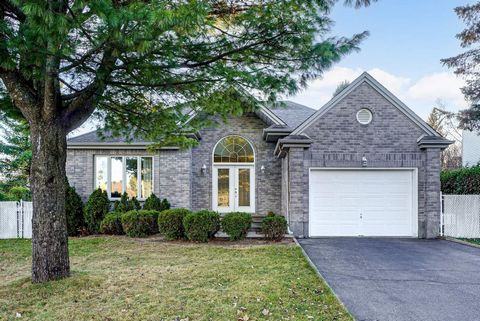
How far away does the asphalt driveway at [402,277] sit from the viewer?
508cm

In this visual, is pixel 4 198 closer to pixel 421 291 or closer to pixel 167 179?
pixel 167 179

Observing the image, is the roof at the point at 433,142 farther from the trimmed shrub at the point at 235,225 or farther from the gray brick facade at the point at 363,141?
the trimmed shrub at the point at 235,225

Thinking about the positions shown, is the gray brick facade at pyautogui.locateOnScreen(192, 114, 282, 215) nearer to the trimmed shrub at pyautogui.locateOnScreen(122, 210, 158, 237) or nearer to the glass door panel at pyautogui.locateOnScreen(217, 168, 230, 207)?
the glass door panel at pyautogui.locateOnScreen(217, 168, 230, 207)

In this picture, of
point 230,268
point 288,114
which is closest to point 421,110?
point 288,114

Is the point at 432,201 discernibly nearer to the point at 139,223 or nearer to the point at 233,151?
the point at 233,151

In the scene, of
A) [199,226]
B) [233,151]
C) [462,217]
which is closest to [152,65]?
[199,226]

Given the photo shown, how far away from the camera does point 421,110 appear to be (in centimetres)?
3934

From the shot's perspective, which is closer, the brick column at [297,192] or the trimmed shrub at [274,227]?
the trimmed shrub at [274,227]

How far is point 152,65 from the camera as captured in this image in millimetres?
5582

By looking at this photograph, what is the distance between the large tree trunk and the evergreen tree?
17mm

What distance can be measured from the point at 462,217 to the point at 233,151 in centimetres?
903

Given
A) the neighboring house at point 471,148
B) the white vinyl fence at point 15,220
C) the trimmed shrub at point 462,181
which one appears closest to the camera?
the trimmed shrub at point 462,181

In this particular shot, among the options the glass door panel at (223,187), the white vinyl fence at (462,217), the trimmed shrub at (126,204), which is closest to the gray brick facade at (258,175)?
the glass door panel at (223,187)

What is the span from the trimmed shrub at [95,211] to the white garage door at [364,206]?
761cm
